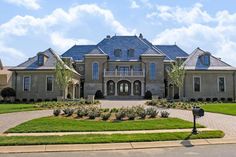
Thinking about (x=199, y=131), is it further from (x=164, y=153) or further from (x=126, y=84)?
(x=126, y=84)

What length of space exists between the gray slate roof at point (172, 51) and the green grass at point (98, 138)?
4153 centimetres

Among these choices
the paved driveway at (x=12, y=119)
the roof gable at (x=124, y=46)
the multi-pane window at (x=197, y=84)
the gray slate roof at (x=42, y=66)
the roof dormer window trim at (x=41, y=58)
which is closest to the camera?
the paved driveway at (x=12, y=119)

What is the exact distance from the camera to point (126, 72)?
1829 inches

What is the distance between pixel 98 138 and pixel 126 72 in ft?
119

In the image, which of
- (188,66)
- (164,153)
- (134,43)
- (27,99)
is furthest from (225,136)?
(134,43)

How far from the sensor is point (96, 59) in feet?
154

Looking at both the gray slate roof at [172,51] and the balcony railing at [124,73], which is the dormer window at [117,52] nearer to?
the balcony railing at [124,73]

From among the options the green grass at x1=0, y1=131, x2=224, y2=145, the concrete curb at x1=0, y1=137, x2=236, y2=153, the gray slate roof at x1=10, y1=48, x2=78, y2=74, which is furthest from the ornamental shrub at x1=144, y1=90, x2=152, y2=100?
the concrete curb at x1=0, y1=137, x2=236, y2=153

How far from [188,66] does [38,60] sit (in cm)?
2158

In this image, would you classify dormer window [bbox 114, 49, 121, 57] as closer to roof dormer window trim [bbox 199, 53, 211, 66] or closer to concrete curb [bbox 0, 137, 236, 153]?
roof dormer window trim [bbox 199, 53, 211, 66]

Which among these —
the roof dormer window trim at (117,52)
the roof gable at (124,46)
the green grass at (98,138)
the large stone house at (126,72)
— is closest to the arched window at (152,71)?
the large stone house at (126,72)

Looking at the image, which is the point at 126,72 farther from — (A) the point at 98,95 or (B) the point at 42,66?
(B) the point at 42,66

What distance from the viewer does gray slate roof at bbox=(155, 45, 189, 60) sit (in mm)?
52513

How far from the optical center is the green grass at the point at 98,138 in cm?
975
